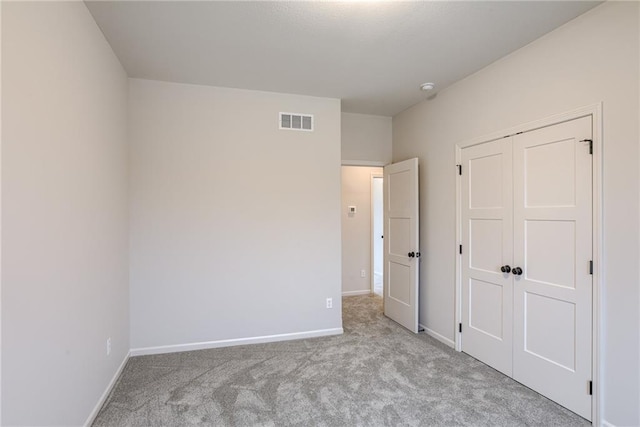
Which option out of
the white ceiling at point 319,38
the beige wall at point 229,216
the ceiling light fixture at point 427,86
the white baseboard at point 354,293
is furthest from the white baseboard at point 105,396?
the ceiling light fixture at point 427,86

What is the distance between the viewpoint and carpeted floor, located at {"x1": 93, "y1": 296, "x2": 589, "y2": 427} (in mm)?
2182

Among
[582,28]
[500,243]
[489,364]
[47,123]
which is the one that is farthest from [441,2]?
[489,364]

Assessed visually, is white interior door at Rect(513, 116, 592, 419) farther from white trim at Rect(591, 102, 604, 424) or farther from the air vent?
A: the air vent

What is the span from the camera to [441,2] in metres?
2.03

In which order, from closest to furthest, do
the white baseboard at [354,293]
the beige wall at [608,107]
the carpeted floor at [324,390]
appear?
the beige wall at [608,107] → the carpeted floor at [324,390] → the white baseboard at [354,293]

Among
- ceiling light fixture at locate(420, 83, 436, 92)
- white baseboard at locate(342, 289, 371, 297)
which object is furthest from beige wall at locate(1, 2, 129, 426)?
white baseboard at locate(342, 289, 371, 297)

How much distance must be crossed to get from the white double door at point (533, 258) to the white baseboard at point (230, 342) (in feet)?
5.02

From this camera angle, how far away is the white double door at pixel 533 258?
2.21m

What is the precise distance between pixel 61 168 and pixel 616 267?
3.33 meters

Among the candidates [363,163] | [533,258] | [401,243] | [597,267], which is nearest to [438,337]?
[401,243]

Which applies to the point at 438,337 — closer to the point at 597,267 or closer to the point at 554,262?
the point at 554,262

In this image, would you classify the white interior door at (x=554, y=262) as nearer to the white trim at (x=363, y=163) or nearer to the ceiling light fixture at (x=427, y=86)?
the ceiling light fixture at (x=427, y=86)

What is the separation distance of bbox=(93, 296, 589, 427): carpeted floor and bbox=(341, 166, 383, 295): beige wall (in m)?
2.27

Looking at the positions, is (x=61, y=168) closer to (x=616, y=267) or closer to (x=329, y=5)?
(x=329, y=5)
